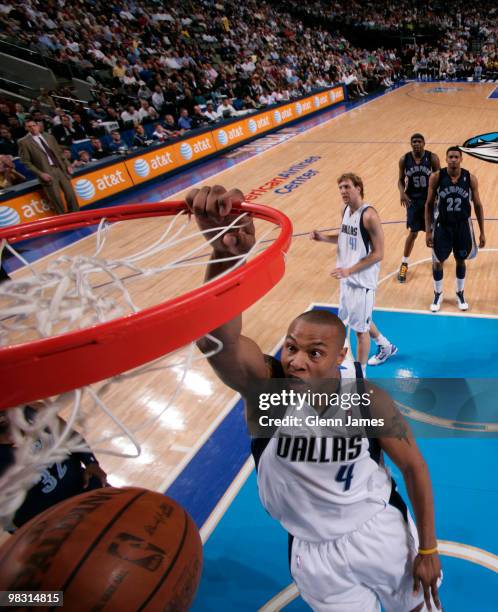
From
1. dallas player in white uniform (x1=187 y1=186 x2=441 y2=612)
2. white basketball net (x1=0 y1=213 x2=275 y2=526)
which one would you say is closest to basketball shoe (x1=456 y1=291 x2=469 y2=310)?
dallas player in white uniform (x1=187 y1=186 x2=441 y2=612)

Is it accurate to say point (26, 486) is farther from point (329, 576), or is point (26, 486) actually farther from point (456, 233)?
point (456, 233)

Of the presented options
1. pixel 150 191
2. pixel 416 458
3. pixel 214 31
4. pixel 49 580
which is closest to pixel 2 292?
pixel 49 580

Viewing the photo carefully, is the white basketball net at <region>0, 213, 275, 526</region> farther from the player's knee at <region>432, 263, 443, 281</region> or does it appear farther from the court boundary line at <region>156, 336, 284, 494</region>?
the player's knee at <region>432, 263, 443, 281</region>

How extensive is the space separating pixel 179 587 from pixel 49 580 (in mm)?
400

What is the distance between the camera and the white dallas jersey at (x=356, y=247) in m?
3.67

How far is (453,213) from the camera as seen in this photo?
4461 millimetres

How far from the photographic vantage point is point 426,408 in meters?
3.67

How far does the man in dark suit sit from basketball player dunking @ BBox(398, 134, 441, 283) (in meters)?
5.71

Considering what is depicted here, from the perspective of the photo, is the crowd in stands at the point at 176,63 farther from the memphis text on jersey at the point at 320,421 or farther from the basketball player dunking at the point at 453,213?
the memphis text on jersey at the point at 320,421

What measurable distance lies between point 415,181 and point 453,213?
109cm

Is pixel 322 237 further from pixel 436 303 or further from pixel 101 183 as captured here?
pixel 101 183

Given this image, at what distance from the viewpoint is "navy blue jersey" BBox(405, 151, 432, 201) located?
17.4ft

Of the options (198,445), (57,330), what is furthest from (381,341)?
(57,330)

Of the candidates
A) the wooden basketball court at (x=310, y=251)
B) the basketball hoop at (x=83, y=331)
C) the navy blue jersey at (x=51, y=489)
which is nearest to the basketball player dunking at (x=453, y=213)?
the wooden basketball court at (x=310, y=251)
